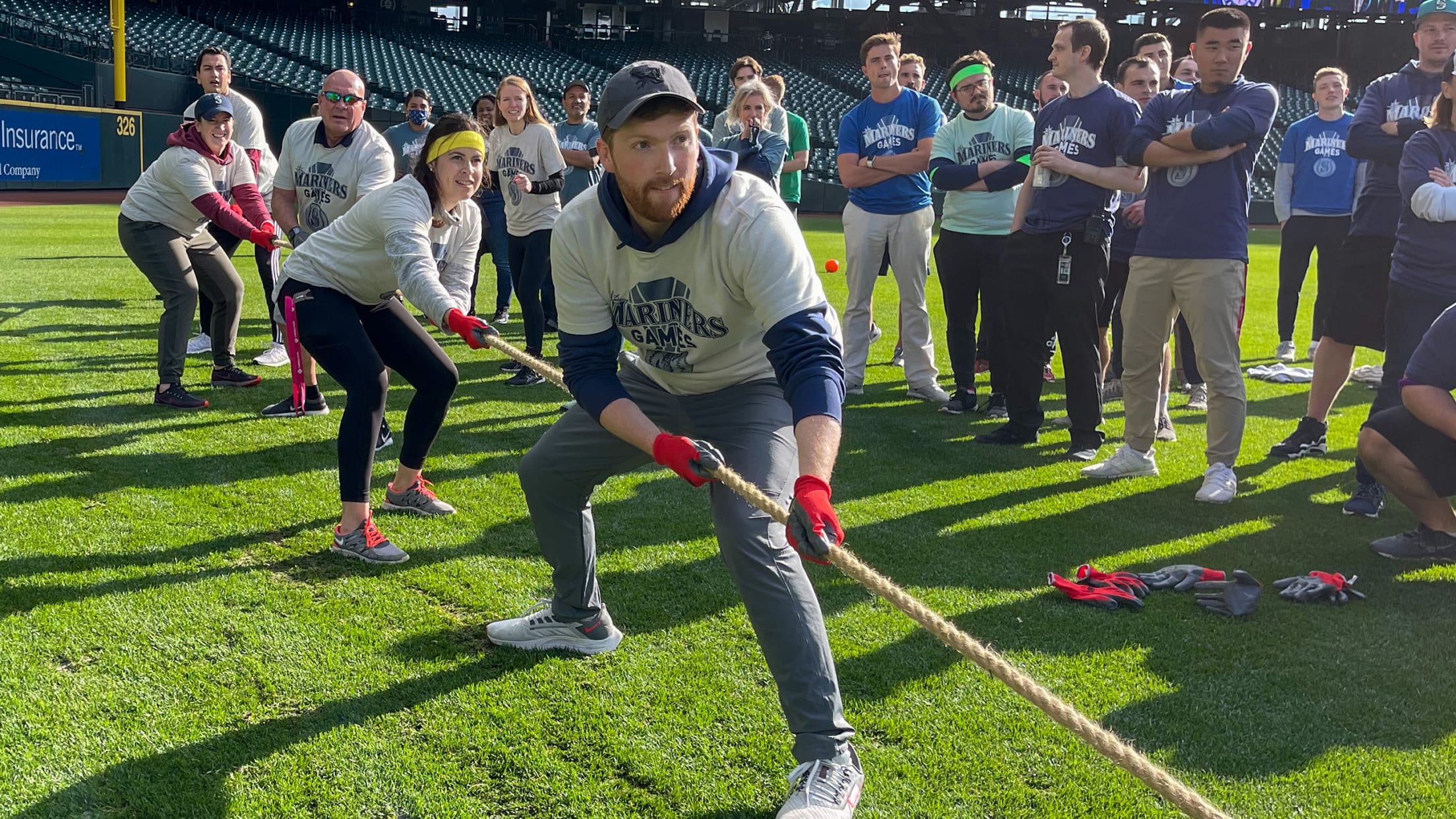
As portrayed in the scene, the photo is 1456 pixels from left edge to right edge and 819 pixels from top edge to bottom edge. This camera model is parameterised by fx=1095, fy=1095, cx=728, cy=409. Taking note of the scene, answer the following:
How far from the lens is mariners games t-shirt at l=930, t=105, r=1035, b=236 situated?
7.18m

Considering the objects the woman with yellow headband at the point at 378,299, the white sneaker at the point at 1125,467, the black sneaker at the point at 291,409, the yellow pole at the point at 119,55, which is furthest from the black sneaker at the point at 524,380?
the yellow pole at the point at 119,55

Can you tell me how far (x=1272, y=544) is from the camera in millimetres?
5004

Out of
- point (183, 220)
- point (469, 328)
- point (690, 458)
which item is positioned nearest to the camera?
point (690, 458)

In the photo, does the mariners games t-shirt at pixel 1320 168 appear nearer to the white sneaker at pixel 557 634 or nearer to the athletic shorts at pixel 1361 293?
the athletic shorts at pixel 1361 293

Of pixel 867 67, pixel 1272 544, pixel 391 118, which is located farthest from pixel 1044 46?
pixel 1272 544

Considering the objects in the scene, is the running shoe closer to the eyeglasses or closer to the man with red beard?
the man with red beard

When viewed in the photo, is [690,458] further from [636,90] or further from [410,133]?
[410,133]

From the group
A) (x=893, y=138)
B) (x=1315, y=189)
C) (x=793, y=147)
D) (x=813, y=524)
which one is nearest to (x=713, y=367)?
(x=813, y=524)

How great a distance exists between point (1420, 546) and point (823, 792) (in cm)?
346

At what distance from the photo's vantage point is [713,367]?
330cm

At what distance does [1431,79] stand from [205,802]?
6.89m

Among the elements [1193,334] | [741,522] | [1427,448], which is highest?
[1193,334]

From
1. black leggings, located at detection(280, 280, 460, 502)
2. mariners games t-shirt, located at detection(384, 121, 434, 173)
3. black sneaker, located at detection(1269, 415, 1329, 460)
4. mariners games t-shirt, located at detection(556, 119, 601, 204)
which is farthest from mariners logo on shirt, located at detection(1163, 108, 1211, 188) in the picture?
mariners games t-shirt, located at detection(384, 121, 434, 173)

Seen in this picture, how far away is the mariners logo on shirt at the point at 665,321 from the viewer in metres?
3.12
